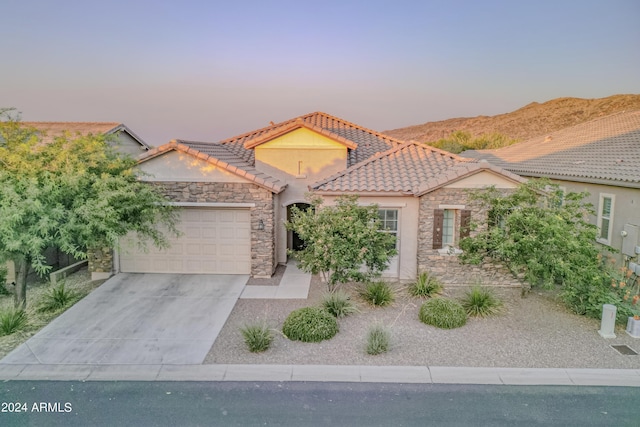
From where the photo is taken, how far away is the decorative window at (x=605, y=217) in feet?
44.2

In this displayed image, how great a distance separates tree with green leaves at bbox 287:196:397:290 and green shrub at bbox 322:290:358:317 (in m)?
0.57

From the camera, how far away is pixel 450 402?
676cm

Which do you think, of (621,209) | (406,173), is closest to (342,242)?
(406,173)

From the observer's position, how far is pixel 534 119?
64.4 m

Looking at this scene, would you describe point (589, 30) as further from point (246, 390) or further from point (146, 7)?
point (246, 390)

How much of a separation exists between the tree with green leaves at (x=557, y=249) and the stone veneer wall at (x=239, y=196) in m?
6.73

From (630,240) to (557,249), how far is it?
3.89 meters

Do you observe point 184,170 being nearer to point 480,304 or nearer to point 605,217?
point 480,304

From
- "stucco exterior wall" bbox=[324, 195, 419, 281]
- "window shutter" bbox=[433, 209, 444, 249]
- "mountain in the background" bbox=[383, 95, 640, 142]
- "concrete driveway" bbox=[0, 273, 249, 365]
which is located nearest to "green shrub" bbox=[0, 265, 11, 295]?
"concrete driveway" bbox=[0, 273, 249, 365]

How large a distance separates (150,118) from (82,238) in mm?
22028

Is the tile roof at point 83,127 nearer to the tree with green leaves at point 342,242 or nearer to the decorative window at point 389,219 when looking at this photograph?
the tree with green leaves at point 342,242

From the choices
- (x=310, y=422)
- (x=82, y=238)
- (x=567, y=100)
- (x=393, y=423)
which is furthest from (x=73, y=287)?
(x=567, y=100)

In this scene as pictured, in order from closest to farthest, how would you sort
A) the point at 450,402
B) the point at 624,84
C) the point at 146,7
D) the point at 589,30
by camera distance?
the point at 450,402 < the point at 146,7 < the point at 589,30 < the point at 624,84

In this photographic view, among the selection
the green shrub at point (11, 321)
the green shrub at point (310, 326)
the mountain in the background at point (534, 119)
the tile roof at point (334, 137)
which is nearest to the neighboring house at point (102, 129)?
the tile roof at point (334, 137)
